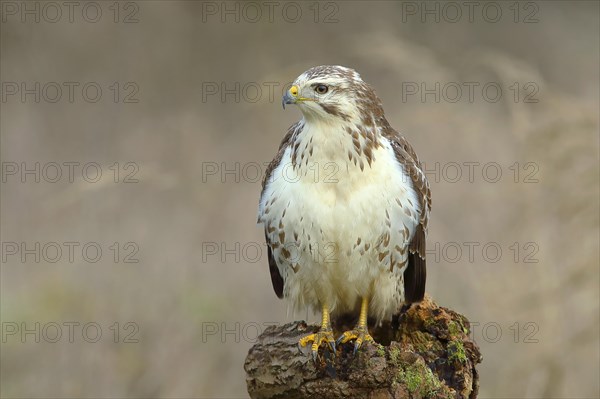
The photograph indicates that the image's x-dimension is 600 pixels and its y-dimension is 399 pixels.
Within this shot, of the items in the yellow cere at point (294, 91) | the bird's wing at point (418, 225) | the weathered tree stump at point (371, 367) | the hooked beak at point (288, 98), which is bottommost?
the weathered tree stump at point (371, 367)

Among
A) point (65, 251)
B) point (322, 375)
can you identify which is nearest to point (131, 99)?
point (65, 251)

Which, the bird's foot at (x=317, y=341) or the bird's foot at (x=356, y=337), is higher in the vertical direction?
the bird's foot at (x=317, y=341)

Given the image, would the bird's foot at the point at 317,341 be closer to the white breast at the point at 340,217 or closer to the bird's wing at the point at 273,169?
the white breast at the point at 340,217

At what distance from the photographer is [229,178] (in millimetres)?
9648

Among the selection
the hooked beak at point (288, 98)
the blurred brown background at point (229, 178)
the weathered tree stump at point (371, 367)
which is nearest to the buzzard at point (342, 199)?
the hooked beak at point (288, 98)

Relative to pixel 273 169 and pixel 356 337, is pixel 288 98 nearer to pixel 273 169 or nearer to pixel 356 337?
pixel 273 169

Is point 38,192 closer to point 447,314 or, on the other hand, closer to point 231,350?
point 231,350

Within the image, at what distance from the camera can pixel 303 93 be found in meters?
6.54

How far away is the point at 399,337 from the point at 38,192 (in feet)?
14.4

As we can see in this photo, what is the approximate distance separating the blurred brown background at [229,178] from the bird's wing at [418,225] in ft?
2.55

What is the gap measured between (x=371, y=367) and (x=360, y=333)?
0.71 meters

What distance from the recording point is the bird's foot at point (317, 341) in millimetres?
6234

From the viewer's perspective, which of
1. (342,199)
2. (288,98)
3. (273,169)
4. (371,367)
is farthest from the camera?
(273,169)

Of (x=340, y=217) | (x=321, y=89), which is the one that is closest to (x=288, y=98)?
(x=321, y=89)
